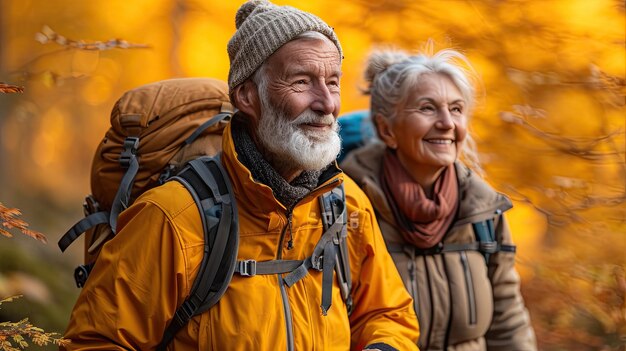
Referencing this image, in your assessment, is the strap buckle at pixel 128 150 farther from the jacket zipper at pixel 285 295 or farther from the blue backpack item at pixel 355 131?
the blue backpack item at pixel 355 131

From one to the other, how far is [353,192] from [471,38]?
12.7 ft

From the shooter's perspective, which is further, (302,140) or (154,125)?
(154,125)

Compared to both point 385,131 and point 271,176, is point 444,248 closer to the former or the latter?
point 385,131

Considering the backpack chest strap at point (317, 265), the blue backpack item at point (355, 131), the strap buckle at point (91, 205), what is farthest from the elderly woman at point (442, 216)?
the strap buckle at point (91, 205)

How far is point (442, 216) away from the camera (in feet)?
13.0

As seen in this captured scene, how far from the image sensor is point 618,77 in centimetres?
593

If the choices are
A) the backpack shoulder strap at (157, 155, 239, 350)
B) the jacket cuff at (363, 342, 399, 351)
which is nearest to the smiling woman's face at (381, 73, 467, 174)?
the jacket cuff at (363, 342, 399, 351)

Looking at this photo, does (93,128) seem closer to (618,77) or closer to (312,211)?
(618,77)

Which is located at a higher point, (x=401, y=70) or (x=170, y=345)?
(x=401, y=70)

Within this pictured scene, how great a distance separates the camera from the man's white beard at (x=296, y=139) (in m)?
3.00

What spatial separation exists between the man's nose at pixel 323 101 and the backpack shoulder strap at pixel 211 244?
0.42 meters

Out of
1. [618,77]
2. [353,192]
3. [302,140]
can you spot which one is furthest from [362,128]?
[618,77]

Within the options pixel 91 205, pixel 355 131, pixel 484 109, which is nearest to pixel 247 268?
pixel 91 205

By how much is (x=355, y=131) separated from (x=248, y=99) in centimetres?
158
